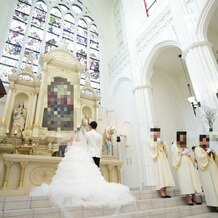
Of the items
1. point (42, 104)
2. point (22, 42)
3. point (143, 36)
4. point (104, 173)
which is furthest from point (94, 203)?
point (22, 42)

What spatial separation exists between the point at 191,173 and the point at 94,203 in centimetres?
233

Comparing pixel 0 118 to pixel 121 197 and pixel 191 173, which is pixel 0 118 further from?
pixel 191 173

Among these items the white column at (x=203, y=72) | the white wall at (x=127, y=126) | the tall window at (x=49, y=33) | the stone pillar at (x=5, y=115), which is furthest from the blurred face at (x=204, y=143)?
the tall window at (x=49, y=33)

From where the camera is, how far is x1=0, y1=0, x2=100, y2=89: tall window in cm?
948

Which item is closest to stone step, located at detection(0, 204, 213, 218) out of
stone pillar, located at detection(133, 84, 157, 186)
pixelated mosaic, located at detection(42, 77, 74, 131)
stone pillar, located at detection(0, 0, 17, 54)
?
stone pillar, located at detection(133, 84, 157, 186)

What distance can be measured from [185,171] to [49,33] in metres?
10.8

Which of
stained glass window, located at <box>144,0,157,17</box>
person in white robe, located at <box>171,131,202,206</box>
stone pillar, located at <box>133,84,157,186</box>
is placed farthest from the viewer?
stained glass window, located at <box>144,0,157,17</box>

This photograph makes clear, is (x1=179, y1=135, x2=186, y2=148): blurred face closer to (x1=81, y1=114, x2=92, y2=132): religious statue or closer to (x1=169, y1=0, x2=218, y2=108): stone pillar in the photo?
(x1=169, y1=0, x2=218, y2=108): stone pillar

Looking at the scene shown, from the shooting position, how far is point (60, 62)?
28.3ft

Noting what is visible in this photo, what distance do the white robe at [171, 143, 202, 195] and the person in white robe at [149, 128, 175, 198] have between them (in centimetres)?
21

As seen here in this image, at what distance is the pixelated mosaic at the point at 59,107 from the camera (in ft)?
23.7

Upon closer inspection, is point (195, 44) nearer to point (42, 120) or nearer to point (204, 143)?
point (204, 143)

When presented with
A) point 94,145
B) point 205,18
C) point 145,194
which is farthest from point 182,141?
point 205,18

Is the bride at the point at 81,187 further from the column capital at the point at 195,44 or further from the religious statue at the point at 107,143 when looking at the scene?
the column capital at the point at 195,44
